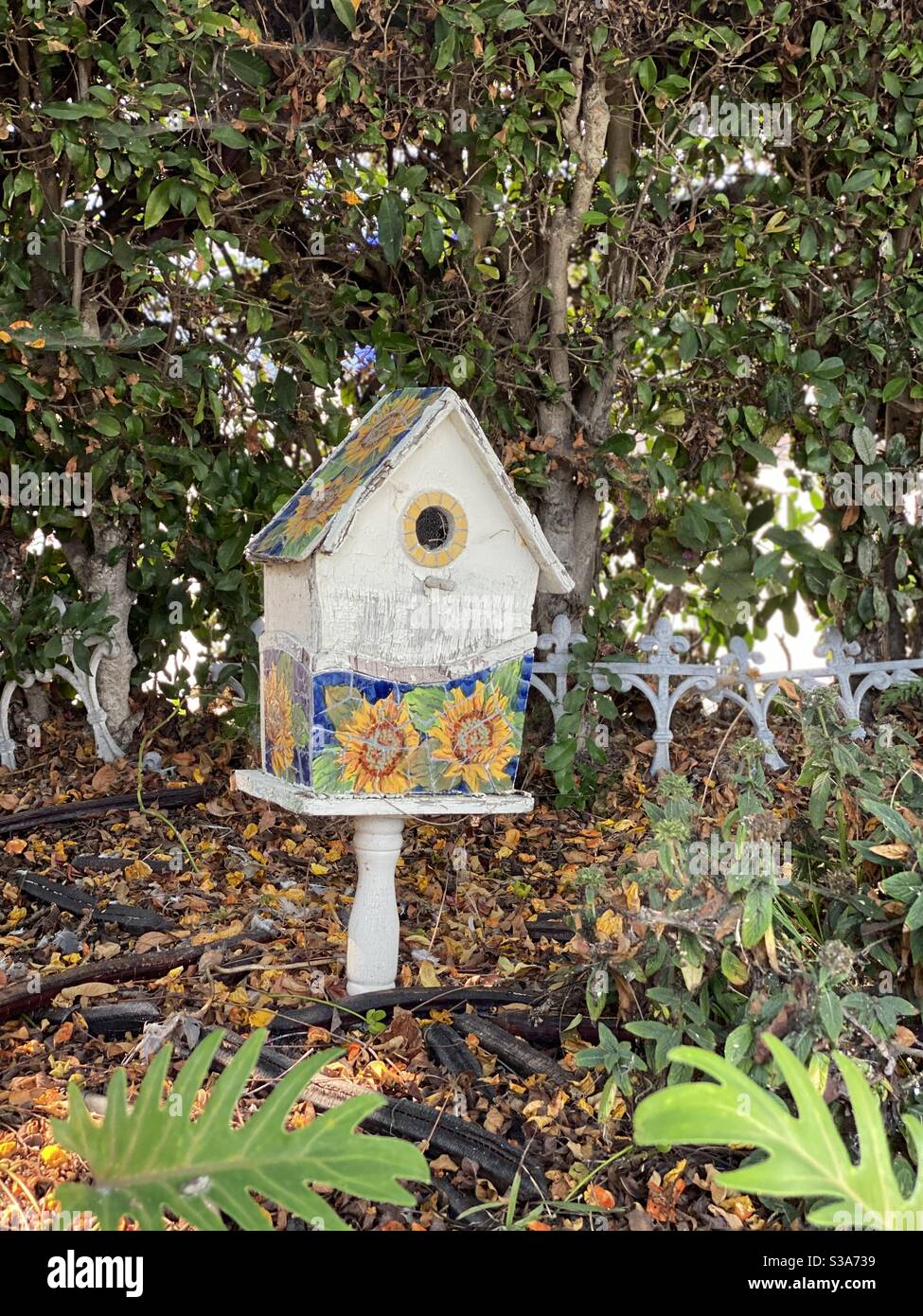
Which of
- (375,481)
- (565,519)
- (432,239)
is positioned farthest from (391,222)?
(375,481)

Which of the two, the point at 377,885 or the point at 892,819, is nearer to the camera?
the point at 892,819

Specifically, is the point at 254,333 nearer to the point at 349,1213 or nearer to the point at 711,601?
the point at 711,601

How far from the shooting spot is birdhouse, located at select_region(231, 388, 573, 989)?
2711mm

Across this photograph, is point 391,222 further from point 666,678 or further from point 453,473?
point 666,678

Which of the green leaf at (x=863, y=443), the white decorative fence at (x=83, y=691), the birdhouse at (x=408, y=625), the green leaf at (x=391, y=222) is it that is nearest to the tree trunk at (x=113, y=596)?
the white decorative fence at (x=83, y=691)

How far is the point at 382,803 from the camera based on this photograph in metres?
2.74

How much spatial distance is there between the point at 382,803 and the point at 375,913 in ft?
0.99

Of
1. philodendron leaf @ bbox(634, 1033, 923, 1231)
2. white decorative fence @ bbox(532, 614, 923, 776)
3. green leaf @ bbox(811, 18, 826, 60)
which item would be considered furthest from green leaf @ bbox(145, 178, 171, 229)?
philodendron leaf @ bbox(634, 1033, 923, 1231)

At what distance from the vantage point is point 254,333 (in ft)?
14.3

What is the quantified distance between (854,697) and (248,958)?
2.79 metres

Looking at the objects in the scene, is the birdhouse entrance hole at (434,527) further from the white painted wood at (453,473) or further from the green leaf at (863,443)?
the green leaf at (863,443)

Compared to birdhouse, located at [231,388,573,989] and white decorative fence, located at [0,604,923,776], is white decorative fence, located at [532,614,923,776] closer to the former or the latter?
white decorative fence, located at [0,604,923,776]

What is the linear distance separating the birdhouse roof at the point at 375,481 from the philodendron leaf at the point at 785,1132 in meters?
1.42

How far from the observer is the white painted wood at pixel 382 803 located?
269 centimetres
